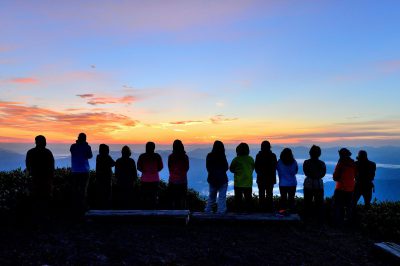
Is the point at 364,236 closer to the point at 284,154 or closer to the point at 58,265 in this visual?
the point at 284,154

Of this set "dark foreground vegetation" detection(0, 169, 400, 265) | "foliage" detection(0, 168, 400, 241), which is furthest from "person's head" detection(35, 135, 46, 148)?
"dark foreground vegetation" detection(0, 169, 400, 265)

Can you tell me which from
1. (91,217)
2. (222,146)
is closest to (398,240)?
(222,146)

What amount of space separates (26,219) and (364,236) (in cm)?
1065

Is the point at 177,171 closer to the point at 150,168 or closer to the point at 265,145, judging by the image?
the point at 150,168

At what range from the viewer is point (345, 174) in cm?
1391

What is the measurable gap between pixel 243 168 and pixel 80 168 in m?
5.49

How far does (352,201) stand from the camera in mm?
14695

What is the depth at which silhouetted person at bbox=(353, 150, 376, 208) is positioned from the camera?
47.7ft

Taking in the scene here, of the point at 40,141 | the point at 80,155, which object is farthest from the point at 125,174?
the point at 40,141

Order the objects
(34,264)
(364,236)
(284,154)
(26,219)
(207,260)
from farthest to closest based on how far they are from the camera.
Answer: (284,154) < (364,236) < (26,219) < (207,260) < (34,264)

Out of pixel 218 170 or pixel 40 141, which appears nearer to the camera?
pixel 40 141

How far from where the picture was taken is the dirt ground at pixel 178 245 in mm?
9523

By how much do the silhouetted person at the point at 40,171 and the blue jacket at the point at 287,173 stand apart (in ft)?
25.0

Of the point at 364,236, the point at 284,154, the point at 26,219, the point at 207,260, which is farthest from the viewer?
the point at 284,154
